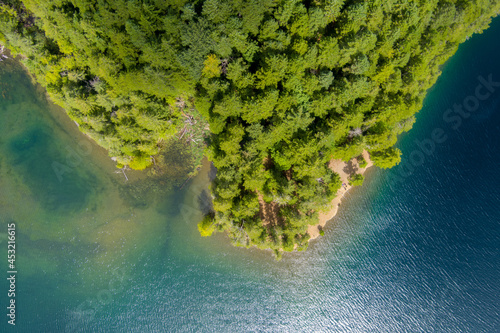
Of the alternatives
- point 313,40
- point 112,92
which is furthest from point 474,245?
point 112,92

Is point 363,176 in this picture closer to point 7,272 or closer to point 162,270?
point 162,270

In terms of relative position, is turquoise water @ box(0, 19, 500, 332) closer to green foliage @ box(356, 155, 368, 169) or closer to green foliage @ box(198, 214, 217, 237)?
green foliage @ box(198, 214, 217, 237)

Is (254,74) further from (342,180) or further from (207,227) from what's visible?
(207,227)

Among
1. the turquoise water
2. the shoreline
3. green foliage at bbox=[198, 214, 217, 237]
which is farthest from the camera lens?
the turquoise water

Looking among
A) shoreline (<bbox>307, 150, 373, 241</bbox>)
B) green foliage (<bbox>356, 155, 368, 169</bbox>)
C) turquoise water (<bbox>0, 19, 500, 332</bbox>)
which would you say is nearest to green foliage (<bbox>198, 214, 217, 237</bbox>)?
turquoise water (<bbox>0, 19, 500, 332</bbox>)

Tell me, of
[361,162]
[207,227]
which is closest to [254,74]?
[361,162]
